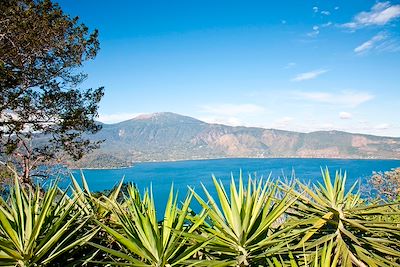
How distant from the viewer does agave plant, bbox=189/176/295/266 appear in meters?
2.45

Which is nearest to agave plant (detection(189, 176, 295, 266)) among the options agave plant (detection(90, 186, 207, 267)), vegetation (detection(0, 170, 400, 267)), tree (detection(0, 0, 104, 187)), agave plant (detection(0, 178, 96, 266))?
vegetation (detection(0, 170, 400, 267))

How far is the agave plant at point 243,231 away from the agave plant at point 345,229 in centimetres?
33

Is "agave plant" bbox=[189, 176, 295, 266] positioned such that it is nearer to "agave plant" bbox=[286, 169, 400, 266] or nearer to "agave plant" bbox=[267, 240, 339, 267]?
"agave plant" bbox=[267, 240, 339, 267]

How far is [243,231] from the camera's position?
2.53 meters

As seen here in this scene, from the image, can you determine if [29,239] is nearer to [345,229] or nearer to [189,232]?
[189,232]

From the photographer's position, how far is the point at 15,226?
2.37 m

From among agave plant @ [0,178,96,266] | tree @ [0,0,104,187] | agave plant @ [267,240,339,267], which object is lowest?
agave plant @ [267,240,339,267]

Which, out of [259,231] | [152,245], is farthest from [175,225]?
[259,231]

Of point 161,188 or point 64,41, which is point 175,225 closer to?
point 64,41

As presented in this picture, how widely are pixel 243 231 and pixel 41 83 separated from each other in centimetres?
922

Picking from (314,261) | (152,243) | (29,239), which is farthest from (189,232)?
(29,239)

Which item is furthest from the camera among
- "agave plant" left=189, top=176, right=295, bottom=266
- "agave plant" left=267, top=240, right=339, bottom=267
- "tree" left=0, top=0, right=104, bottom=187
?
"tree" left=0, top=0, right=104, bottom=187

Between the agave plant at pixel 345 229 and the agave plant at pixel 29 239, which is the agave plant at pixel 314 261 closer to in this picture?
the agave plant at pixel 345 229

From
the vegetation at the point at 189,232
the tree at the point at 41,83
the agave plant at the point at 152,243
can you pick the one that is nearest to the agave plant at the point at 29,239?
the vegetation at the point at 189,232
